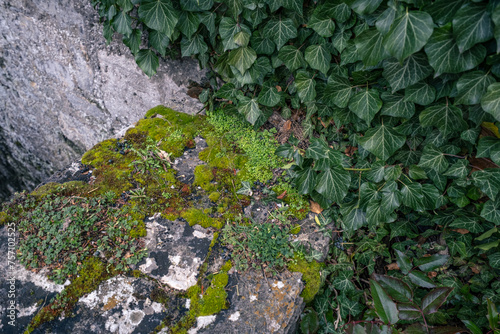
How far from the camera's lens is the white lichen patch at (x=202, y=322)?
69.3 inches

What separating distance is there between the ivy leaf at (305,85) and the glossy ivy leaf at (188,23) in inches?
38.2

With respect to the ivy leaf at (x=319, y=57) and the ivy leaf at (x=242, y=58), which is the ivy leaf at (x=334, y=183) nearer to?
the ivy leaf at (x=319, y=57)

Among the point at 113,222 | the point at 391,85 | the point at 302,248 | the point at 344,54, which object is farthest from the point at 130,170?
the point at 391,85

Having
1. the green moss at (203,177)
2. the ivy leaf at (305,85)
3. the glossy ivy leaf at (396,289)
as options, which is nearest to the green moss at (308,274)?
the glossy ivy leaf at (396,289)

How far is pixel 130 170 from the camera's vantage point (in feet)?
8.11

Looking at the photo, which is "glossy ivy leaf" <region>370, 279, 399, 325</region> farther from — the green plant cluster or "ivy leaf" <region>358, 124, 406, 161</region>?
the green plant cluster

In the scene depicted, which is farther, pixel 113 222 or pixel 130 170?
pixel 130 170

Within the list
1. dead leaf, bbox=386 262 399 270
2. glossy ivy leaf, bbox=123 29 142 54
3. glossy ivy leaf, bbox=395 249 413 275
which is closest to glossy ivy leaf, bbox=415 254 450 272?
glossy ivy leaf, bbox=395 249 413 275

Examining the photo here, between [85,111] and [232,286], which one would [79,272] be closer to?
[232,286]

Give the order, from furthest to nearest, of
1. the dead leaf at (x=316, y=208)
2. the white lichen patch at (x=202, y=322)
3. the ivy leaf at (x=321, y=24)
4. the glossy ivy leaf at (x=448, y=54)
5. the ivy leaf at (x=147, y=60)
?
the ivy leaf at (x=147, y=60)
the dead leaf at (x=316, y=208)
the ivy leaf at (x=321, y=24)
the white lichen patch at (x=202, y=322)
the glossy ivy leaf at (x=448, y=54)

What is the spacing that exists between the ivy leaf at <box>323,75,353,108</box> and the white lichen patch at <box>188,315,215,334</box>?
166 centimetres

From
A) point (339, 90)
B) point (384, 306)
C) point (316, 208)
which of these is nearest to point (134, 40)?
point (339, 90)

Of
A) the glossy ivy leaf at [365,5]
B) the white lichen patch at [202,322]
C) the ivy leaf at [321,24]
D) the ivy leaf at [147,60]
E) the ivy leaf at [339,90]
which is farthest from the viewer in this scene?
the ivy leaf at [147,60]

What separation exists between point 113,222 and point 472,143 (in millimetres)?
2424
